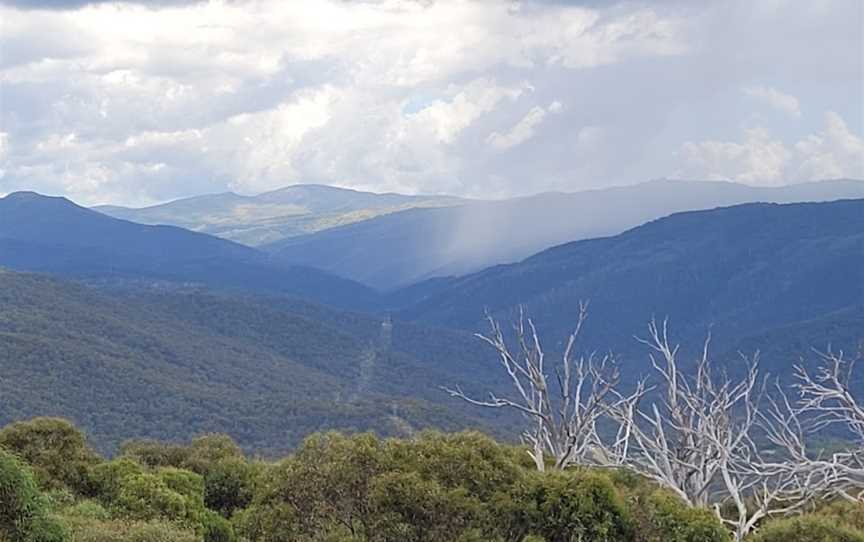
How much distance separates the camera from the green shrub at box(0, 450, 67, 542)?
61.2ft

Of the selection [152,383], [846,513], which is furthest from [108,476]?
[152,383]

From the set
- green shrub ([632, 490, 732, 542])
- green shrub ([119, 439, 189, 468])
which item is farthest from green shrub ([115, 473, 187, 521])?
green shrub ([119, 439, 189, 468])

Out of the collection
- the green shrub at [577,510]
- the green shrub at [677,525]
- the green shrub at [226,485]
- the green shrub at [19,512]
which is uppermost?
the green shrub at [19,512]

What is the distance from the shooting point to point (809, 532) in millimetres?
21469

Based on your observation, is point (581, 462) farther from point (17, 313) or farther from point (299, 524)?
point (17, 313)

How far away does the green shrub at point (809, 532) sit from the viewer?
2130cm

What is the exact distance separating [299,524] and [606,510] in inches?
227

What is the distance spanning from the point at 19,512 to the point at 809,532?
14.8 m

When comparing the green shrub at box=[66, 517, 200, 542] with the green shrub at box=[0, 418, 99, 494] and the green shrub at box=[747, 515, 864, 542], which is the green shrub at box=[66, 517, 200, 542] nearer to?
the green shrub at box=[0, 418, 99, 494]

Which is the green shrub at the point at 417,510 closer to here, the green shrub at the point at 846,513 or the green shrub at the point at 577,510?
the green shrub at the point at 577,510

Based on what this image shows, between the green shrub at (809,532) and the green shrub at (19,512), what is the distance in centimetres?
1354

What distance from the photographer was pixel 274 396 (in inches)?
5664

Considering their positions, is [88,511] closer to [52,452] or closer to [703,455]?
[52,452]

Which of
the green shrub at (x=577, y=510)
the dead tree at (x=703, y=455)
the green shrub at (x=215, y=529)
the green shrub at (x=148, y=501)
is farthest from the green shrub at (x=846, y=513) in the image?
the green shrub at (x=148, y=501)
